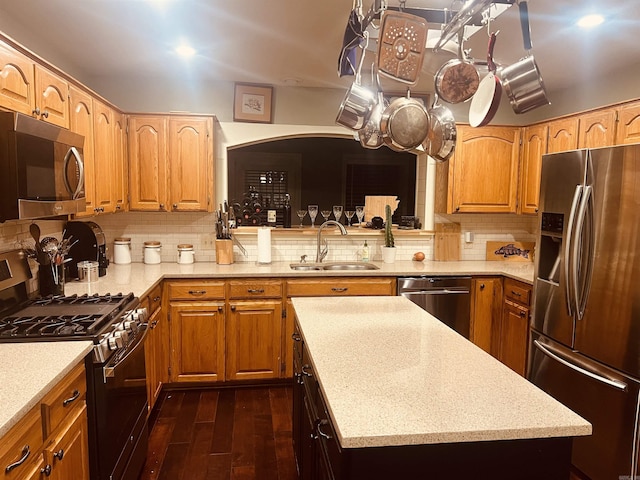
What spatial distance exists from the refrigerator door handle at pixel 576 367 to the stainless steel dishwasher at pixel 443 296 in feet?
2.79

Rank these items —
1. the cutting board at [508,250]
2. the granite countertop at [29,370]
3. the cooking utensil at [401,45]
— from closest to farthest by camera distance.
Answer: the granite countertop at [29,370] → the cooking utensil at [401,45] → the cutting board at [508,250]

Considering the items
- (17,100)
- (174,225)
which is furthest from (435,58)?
(174,225)

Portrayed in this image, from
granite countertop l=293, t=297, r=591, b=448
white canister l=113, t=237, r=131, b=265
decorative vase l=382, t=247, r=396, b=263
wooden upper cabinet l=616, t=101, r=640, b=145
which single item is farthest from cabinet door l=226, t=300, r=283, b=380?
wooden upper cabinet l=616, t=101, r=640, b=145

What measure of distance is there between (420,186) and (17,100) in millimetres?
→ 3288

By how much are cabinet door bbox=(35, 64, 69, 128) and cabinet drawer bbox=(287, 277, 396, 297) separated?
1.85 m

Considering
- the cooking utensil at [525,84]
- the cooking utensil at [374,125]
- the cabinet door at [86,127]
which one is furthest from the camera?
the cabinet door at [86,127]

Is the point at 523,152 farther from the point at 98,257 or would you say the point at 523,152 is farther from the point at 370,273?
the point at 98,257

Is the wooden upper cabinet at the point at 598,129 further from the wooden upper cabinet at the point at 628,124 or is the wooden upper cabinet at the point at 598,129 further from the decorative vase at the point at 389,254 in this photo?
the decorative vase at the point at 389,254

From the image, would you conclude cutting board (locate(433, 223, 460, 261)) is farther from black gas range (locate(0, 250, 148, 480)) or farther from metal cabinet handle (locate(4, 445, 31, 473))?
metal cabinet handle (locate(4, 445, 31, 473))

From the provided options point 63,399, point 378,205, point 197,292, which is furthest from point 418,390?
point 378,205

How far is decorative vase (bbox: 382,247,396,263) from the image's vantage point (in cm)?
407

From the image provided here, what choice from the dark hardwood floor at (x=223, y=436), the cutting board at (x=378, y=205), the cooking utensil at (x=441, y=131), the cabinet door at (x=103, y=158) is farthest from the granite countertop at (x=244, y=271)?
the cooking utensil at (x=441, y=131)

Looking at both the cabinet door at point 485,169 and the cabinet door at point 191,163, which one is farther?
the cabinet door at point 485,169

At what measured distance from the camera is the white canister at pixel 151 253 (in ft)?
12.3
